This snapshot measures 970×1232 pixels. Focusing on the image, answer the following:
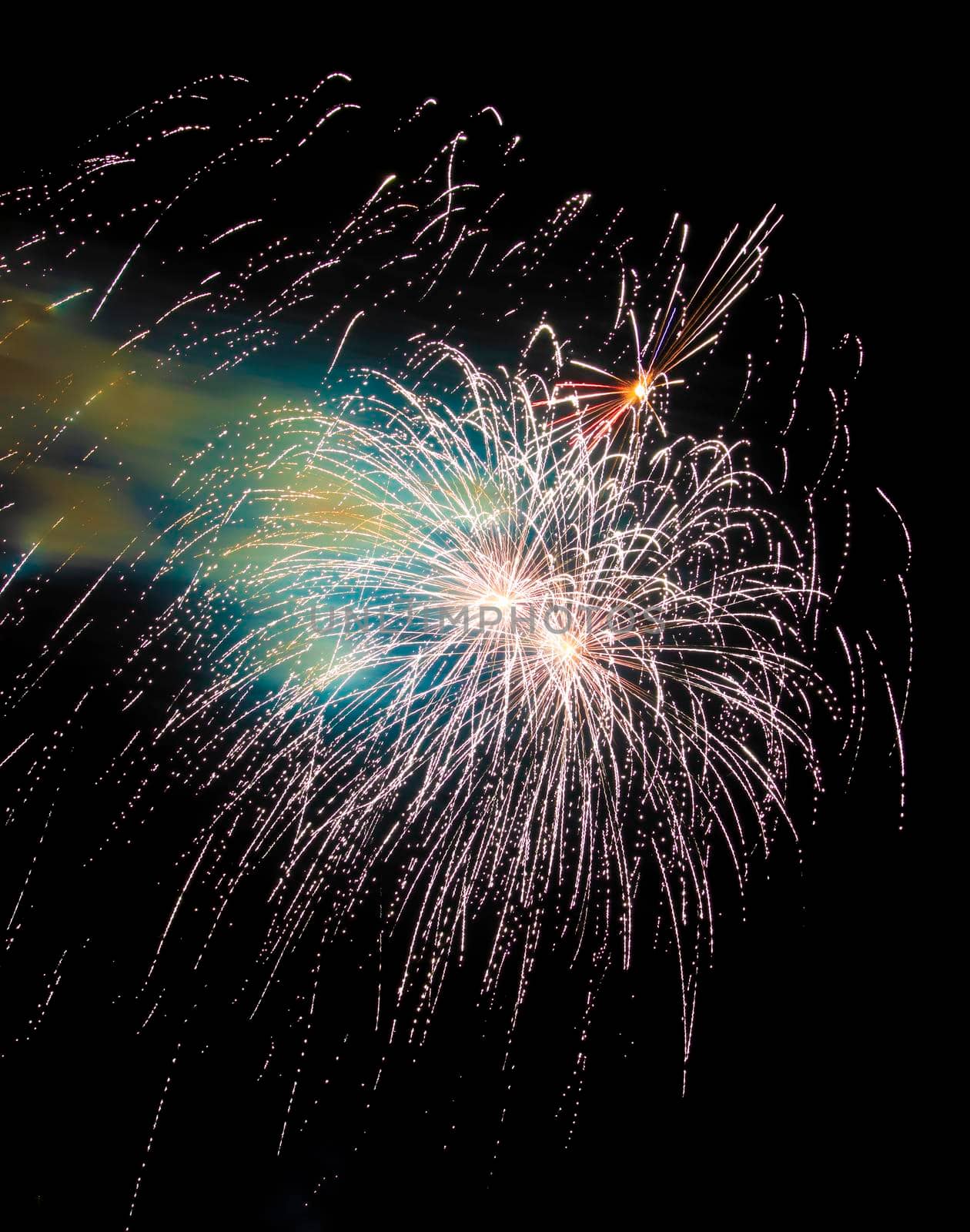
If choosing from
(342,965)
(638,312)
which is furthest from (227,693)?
(638,312)

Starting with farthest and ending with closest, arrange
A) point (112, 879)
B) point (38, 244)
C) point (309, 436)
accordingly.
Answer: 1. point (112, 879)
2. point (309, 436)
3. point (38, 244)

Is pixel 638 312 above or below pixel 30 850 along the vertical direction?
above

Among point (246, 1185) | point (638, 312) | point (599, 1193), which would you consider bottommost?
point (246, 1185)

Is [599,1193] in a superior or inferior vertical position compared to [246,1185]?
superior

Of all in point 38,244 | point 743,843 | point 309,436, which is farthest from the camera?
point 743,843

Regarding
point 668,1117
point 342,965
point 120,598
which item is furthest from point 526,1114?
point 120,598

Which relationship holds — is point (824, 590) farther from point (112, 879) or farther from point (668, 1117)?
point (112, 879)

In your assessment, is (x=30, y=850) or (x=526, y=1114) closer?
(x=30, y=850)

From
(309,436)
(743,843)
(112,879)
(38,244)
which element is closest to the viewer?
(38,244)

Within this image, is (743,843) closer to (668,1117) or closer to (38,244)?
(668,1117)
